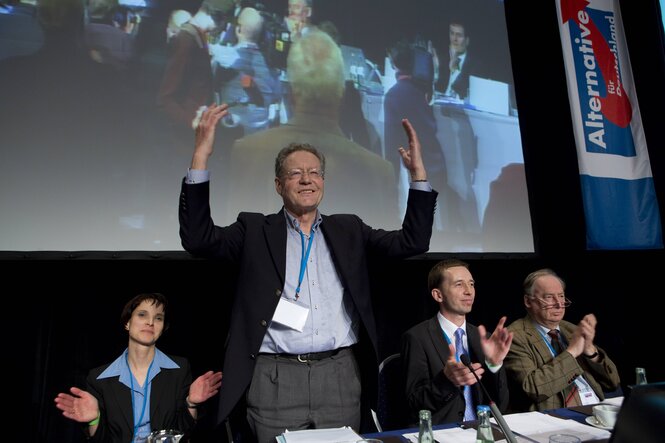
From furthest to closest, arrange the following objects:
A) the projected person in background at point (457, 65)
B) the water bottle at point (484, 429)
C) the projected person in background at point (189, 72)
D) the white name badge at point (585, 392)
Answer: the projected person in background at point (457, 65), the projected person in background at point (189, 72), the white name badge at point (585, 392), the water bottle at point (484, 429)

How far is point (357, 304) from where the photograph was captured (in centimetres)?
185

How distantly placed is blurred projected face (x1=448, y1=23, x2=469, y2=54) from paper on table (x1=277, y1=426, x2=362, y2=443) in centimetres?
325

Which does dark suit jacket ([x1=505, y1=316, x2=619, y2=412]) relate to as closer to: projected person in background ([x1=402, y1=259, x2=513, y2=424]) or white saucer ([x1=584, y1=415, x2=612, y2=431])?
projected person in background ([x1=402, y1=259, x2=513, y2=424])

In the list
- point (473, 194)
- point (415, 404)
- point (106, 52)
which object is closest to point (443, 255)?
point (473, 194)

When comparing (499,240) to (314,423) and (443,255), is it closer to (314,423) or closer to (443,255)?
(443,255)

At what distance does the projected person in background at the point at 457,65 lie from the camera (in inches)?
150

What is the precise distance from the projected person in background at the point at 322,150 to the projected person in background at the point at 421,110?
10.2 inches

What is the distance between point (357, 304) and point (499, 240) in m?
2.28

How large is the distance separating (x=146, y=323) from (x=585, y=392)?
2.02 meters

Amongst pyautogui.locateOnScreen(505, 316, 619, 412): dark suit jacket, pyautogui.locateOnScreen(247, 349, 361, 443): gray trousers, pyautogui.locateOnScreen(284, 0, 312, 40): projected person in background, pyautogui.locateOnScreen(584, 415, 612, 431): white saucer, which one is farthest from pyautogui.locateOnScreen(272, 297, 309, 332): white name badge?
pyautogui.locateOnScreen(284, 0, 312, 40): projected person in background

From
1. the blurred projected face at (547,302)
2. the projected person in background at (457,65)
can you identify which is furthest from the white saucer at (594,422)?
the projected person in background at (457,65)

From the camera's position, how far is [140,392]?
210 centimetres

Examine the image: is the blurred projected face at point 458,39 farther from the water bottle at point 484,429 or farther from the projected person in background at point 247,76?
the water bottle at point 484,429

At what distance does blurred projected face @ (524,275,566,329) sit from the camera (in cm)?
250
